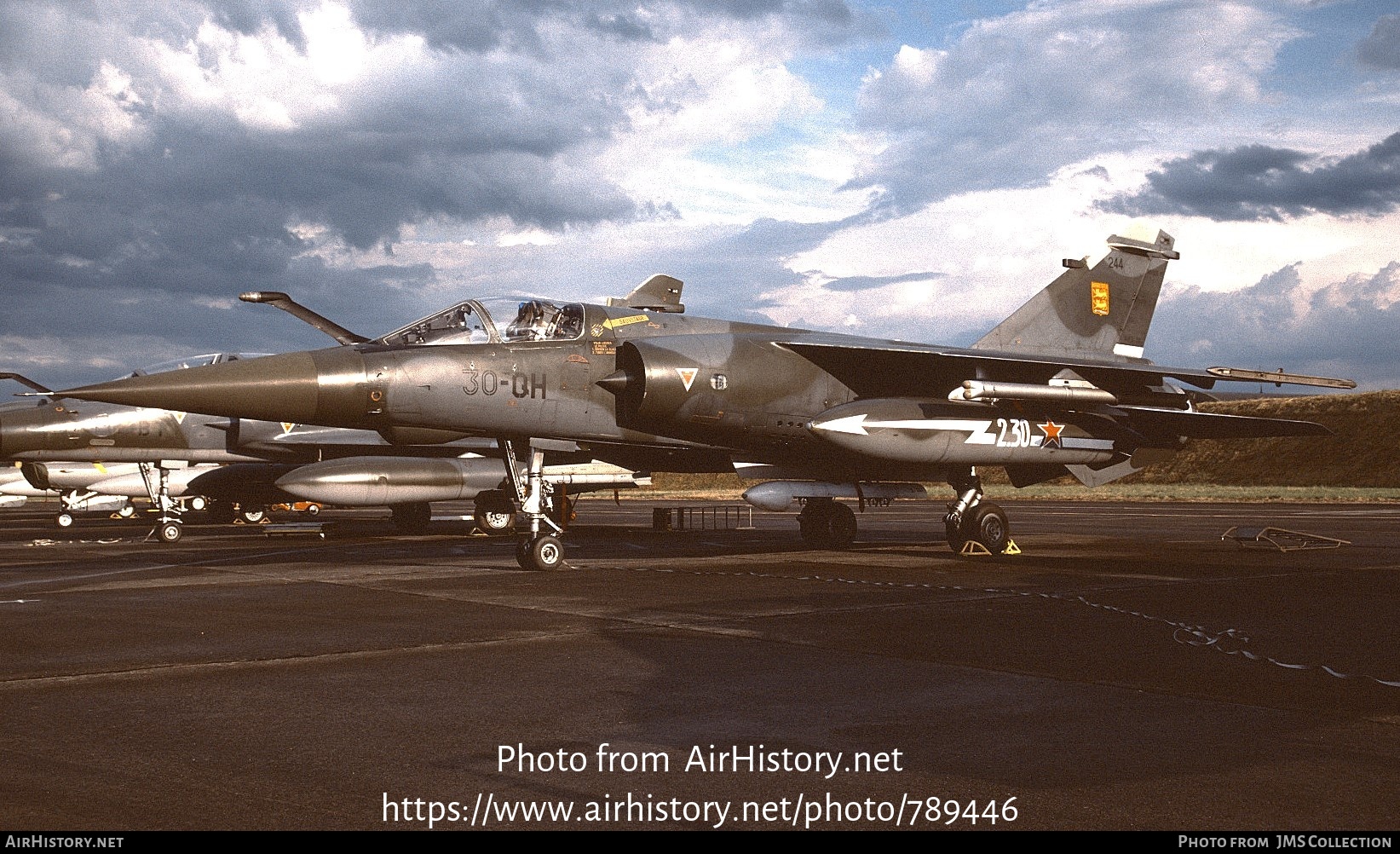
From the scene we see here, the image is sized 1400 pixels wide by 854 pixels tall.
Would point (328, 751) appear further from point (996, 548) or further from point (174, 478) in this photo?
point (174, 478)

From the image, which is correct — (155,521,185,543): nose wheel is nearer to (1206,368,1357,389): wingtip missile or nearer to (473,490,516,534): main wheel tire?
(473,490,516,534): main wheel tire

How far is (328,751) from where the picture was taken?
4.94 meters

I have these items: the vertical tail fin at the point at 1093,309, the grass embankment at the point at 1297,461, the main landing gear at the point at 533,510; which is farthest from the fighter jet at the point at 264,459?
the grass embankment at the point at 1297,461

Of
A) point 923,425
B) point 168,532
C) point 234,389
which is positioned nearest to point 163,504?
point 168,532

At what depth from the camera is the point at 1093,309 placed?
19.2 meters

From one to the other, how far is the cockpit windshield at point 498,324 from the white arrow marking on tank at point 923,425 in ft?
11.5

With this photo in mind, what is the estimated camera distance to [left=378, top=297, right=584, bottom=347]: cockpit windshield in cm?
1370

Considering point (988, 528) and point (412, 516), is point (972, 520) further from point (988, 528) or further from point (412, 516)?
point (412, 516)

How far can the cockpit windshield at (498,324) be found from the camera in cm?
1370

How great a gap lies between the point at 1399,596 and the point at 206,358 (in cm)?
1978

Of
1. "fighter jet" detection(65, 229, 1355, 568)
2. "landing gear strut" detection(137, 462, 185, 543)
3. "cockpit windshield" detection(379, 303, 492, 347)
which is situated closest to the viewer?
"fighter jet" detection(65, 229, 1355, 568)

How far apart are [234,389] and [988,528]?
10552mm

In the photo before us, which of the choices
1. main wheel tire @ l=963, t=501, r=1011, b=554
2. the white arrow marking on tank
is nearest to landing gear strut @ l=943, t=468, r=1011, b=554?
main wheel tire @ l=963, t=501, r=1011, b=554

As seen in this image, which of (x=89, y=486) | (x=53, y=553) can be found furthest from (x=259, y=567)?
(x=89, y=486)
